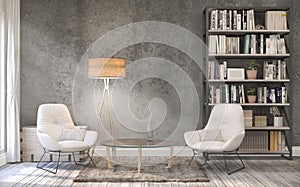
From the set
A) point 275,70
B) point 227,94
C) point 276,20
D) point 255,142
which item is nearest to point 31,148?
point 227,94

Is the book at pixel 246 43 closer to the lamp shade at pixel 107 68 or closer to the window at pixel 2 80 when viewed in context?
the lamp shade at pixel 107 68

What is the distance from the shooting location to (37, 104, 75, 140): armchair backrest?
6.53 meters

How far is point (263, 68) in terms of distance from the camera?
7.24 metres

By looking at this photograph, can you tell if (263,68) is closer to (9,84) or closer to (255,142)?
(255,142)

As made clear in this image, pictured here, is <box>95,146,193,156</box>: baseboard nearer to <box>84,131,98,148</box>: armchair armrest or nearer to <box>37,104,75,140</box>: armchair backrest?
<box>37,104,75,140</box>: armchair backrest

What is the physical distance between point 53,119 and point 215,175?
244 cm

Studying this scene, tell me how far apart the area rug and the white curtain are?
4.05 ft

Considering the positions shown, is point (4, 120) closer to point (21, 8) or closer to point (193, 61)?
point (21, 8)

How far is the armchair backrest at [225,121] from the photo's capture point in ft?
21.4

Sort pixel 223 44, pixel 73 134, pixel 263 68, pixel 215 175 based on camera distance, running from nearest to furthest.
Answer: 1. pixel 215 175
2. pixel 73 134
3. pixel 223 44
4. pixel 263 68

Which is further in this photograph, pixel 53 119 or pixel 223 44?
pixel 223 44

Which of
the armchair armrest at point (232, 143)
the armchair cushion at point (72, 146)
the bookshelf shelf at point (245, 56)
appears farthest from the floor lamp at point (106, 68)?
the armchair armrest at point (232, 143)

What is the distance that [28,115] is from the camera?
737 centimetres

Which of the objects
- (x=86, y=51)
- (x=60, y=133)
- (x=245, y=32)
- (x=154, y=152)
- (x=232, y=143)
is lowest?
(x=154, y=152)
